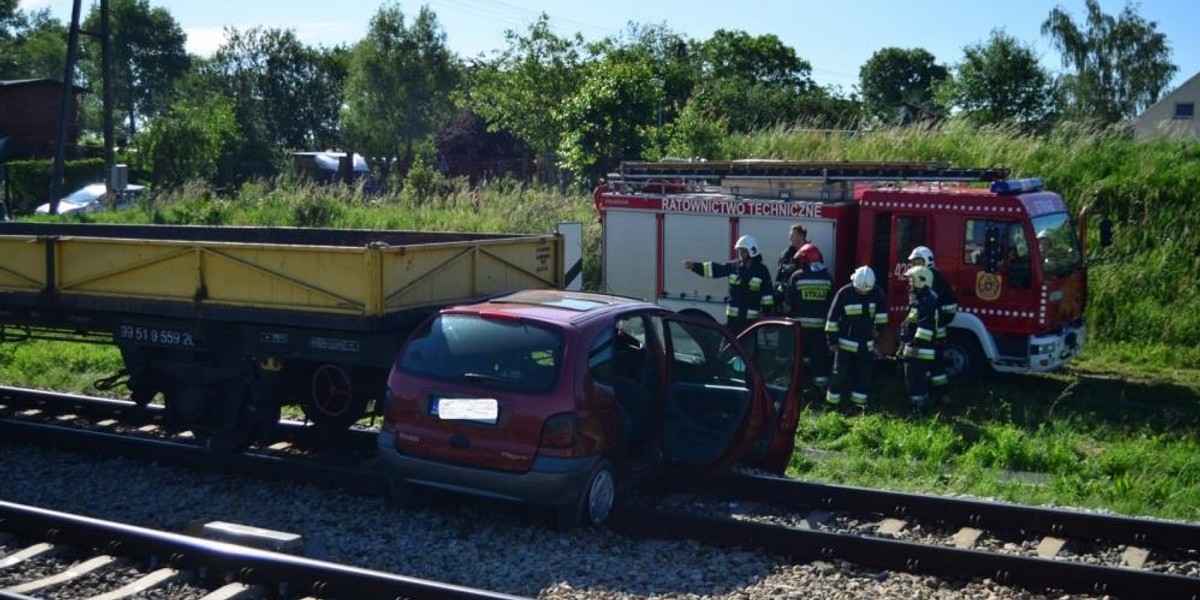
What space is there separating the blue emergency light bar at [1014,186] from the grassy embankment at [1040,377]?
2200 millimetres

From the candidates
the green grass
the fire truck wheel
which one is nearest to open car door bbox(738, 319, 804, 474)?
the green grass

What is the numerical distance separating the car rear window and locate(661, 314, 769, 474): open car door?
116cm

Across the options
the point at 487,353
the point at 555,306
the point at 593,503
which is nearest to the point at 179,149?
the point at 555,306

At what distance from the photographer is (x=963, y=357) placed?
14203 millimetres

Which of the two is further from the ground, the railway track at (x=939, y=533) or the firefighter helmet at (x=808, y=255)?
the firefighter helmet at (x=808, y=255)

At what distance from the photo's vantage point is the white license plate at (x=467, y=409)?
807cm

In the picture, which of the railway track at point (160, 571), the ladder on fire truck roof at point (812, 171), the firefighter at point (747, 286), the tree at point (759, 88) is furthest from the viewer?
the tree at point (759, 88)

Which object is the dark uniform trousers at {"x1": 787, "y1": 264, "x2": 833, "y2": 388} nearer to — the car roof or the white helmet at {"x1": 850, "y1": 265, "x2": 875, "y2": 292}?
the white helmet at {"x1": 850, "y1": 265, "x2": 875, "y2": 292}

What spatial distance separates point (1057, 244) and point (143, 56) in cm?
9193

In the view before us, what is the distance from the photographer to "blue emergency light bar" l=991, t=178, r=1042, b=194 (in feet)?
44.9

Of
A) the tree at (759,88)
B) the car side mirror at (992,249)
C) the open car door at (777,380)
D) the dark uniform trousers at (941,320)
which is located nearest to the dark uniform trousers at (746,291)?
the dark uniform trousers at (941,320)

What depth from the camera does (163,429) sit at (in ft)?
38.2

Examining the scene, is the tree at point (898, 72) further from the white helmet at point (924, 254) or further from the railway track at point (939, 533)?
the railway track at point (939, 533)

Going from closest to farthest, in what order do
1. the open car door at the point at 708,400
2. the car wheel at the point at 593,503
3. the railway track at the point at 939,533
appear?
1. the railway track at the point at 939,533
2. the car wheel at the point at 593,503
3. the open car door at the point at 708,400
